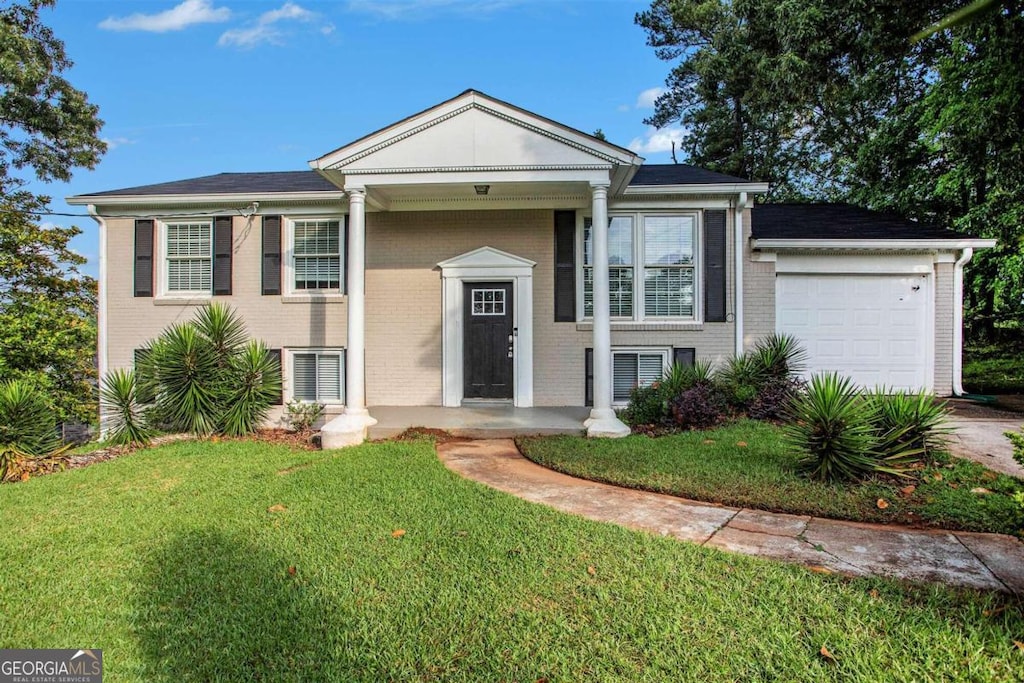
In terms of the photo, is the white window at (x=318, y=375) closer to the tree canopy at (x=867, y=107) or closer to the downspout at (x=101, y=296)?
the downspout at (x=101, y=296)

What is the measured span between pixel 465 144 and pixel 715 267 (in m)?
4.45

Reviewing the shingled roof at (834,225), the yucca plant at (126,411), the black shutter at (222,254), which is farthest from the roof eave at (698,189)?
the yucca plant at (126,411)

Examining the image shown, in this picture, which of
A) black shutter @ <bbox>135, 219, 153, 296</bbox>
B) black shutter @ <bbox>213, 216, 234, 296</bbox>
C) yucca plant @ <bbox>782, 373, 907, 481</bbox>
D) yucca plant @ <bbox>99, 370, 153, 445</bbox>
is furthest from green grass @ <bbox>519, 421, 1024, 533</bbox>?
black shutter @ <bbox>135, 219, 153, 296</bbox>

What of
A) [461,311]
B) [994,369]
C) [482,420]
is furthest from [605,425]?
[994,369]

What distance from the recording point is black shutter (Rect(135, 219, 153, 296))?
31.8 ft

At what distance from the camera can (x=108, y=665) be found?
2729 mm

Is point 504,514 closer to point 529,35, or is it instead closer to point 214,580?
point 214,580

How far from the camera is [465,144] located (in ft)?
25.3

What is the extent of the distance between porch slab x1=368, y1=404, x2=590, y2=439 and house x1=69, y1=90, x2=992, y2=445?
402 millimetres

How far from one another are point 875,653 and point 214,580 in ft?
11.8

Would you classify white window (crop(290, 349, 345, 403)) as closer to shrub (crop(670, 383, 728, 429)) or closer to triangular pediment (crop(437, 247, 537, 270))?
triangular pediment (crop(437, 247, 537, 270))

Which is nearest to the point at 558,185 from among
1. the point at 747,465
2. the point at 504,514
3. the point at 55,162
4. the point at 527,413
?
the point at 527,413

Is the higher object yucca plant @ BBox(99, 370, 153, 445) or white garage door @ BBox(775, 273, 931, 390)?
white garage door @ BBox(775, 273, 931, 390)

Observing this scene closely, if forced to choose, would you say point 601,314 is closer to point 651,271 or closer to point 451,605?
point 651,271
